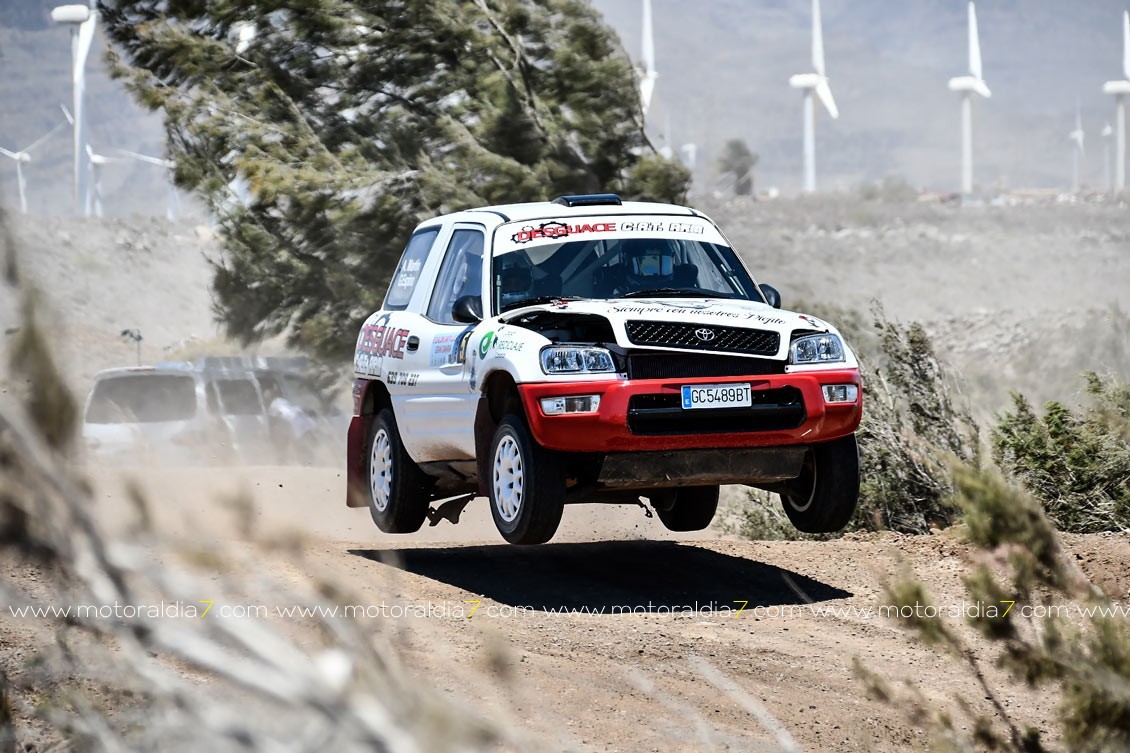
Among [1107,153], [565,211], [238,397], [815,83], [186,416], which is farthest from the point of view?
[1107,153]

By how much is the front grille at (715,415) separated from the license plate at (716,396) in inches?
1.0

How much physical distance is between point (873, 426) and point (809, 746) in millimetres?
5921

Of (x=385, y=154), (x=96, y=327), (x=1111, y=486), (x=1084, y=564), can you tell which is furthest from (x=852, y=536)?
(x=96, y=327)

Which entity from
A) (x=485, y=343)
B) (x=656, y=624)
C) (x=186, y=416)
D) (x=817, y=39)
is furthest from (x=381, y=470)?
(x=817, y=39)

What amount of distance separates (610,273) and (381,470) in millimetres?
2331

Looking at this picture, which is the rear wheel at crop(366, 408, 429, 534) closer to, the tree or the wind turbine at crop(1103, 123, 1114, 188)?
the tree

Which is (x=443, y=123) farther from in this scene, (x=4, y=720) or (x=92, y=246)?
(x=92, y=246)

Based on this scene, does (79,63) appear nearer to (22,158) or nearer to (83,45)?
(83,45)

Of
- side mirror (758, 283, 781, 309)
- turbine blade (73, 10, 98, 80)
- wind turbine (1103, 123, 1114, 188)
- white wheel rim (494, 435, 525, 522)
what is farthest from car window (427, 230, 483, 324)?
wind turbine (1103, 123, 1114, 188)

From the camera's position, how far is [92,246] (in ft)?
245

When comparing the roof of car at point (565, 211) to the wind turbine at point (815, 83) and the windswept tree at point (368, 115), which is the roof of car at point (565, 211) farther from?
the wind turbine at point (815, 83)

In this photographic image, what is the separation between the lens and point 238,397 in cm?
1936

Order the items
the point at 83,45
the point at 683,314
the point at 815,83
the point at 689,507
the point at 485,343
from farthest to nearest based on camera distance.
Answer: the point at 815,83 < the point at 83,45 < the point at 689,507 < the point at 485,343 < the point at 683,314

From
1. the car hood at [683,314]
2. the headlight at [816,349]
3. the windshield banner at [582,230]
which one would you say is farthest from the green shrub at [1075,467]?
the windshield banner at [582,230]
